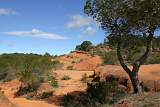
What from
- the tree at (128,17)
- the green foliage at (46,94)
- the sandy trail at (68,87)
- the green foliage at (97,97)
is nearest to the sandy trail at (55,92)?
the sandy trail at (68,87)

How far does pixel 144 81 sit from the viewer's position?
22.8 m

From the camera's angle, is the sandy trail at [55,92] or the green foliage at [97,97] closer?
the green foliage at [97,97]

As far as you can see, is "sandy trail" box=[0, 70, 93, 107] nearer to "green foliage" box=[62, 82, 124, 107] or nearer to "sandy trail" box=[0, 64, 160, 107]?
"sandy trail" box=[0, 64, 160, 107]

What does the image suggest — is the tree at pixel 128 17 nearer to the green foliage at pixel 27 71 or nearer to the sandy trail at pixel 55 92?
the sandy trail at pixel 55 92

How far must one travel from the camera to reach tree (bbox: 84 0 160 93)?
1873 cm

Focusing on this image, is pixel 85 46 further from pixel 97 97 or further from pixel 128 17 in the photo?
pixel 128 17

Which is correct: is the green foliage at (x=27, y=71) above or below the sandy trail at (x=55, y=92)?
above

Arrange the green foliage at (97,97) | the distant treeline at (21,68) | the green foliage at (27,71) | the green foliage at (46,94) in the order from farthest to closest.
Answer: the distant treeline at (21,68) → the green foliage at (27,71) → the green foliage at (46,94) → the green foliage at (97,97)

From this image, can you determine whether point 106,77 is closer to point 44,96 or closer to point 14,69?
point 44,96

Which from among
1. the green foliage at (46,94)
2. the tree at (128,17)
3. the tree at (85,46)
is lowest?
the green foliage at (46,94)

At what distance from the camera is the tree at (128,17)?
18734 millimetres

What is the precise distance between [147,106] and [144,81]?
6438 mm

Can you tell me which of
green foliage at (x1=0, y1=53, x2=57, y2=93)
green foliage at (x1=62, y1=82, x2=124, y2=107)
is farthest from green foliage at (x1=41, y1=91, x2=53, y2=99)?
green foliage at (x1=0, y1=53, x2=57, y2=93)

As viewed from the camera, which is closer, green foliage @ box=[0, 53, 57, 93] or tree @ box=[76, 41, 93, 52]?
green foliage @ box=[0, 53, 57, 93]
